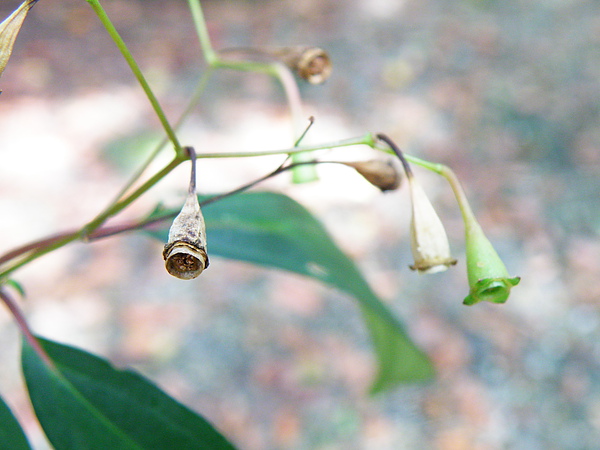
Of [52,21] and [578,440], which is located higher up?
[52,21]

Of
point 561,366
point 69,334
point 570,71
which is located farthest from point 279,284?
point 570,71

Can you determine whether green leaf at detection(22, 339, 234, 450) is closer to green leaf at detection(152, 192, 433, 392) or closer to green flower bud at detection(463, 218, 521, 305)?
green leaf at detection(152, 192, 433, 392)

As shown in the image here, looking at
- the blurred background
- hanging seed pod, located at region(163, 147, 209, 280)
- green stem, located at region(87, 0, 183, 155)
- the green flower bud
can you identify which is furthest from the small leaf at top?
the blurred background


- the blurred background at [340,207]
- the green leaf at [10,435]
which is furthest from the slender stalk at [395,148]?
the blurred background at [340,207]

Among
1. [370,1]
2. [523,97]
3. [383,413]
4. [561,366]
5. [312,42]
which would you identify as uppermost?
[370,1]

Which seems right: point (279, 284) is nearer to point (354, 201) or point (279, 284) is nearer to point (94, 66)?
point (354, 201)

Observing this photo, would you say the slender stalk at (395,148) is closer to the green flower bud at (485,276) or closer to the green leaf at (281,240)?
the green flower bud at (485,276)

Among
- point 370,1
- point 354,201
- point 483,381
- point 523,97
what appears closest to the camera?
point 483,381
